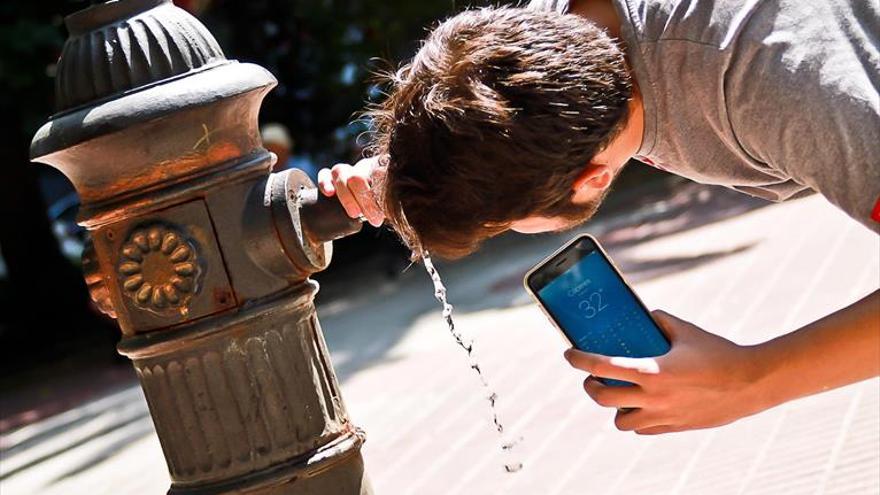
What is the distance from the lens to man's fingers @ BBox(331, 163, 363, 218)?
2.34 metres

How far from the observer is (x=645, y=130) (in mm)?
2119

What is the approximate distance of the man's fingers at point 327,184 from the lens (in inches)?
94.5

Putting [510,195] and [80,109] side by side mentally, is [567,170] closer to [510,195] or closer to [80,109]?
[510,195]

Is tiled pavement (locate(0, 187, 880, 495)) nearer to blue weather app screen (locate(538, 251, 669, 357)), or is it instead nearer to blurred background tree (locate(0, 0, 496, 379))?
blue weather app screen (locate(538, 251, 669, 357))

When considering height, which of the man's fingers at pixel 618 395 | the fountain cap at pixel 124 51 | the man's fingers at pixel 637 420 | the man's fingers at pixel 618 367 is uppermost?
the fountain cap at pixel 124 51

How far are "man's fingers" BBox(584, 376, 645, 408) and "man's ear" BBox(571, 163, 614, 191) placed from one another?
297 millimetres

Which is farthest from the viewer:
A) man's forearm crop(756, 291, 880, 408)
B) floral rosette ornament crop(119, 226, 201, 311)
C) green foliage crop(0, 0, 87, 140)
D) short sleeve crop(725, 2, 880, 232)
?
green foliage crop(0, 0, 87, 140)

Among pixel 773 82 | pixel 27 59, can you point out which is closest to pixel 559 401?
pixel 773 82

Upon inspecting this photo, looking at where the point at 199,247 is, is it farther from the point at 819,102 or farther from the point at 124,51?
the point at 819,102

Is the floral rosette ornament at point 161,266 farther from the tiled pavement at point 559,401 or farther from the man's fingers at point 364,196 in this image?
the tiled pavement at point 559,401

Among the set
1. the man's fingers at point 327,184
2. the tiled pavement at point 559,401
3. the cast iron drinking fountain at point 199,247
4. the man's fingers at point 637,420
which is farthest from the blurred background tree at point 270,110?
the man's fingers at point 637,420

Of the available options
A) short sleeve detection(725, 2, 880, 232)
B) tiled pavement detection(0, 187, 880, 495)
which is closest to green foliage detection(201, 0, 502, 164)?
tiled pavement detection(0, 187, 880, 495)

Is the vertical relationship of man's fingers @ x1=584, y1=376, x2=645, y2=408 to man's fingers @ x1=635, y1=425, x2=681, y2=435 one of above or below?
above

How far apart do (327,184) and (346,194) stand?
0.09 metres
